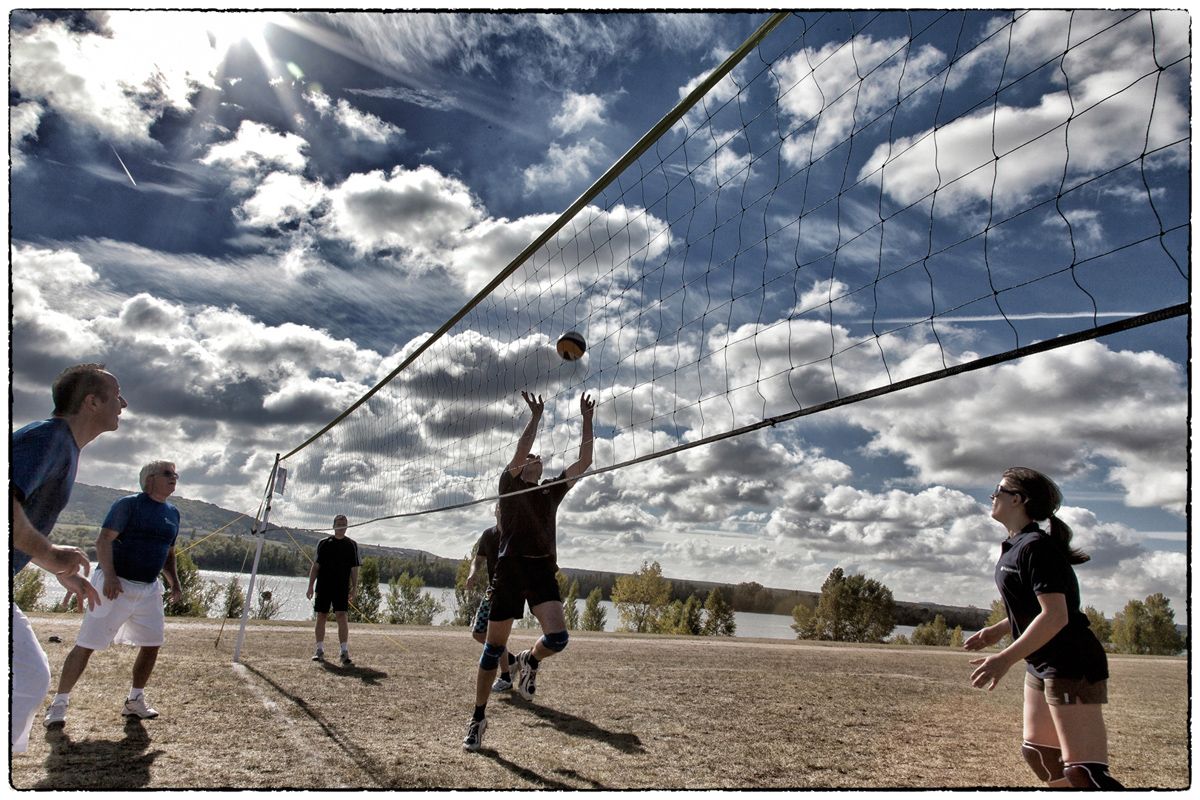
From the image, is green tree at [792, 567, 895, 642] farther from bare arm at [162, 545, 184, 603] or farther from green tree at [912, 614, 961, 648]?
bare arm at [162, 545, 184, 603]

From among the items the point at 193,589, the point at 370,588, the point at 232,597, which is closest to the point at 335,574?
the point at 232,597

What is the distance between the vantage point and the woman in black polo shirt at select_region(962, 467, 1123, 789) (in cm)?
277

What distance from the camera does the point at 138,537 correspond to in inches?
194

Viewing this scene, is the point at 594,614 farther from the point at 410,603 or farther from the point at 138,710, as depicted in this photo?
the point at 138,710

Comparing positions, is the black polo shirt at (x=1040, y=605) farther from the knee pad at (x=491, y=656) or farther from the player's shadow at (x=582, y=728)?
the knee pad at (x=491, y=656)

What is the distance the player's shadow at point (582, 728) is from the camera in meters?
4.63

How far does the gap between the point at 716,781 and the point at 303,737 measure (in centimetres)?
244

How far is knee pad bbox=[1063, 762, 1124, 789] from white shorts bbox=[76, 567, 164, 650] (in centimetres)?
506

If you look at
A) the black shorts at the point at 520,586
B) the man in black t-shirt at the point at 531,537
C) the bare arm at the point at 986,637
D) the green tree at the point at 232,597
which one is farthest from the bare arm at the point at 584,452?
the green tree at the point at 232,597

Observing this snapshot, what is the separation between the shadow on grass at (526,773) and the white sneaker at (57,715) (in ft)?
8.15

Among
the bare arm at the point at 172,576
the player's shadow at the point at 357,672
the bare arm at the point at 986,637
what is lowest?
the player's shadow at the point at 357,672

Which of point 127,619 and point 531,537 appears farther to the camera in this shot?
point 531,537

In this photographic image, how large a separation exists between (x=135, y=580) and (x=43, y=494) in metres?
2.48

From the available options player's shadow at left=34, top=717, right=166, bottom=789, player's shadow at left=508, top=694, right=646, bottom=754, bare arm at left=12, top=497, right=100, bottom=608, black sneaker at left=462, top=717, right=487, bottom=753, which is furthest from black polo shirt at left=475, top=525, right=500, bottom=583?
bare arm at left=12, top=497, right=100, bottom=608
